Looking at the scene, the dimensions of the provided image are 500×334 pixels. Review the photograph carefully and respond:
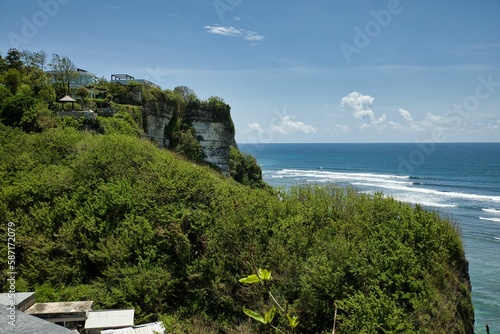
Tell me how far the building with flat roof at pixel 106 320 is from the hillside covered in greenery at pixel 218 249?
4.44 feet

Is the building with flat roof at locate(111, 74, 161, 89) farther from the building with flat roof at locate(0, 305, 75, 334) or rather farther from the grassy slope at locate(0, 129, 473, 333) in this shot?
the building with flat roof at locate(0, 305, 75, 334)

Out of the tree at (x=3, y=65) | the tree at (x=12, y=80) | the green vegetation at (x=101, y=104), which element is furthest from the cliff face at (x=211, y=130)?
the tree at (x=3, y=65)

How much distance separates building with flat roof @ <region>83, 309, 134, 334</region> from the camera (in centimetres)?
1420

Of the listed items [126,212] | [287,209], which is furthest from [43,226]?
[287,209]

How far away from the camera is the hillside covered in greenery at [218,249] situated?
49.1ft

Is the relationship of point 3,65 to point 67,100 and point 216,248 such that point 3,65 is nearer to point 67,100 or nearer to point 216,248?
point 67,100

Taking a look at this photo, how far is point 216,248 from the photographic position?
59.9ft

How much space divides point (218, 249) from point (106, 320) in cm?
558

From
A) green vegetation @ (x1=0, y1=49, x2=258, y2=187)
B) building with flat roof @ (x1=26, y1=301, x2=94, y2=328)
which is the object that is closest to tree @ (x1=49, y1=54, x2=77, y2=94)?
green vegetation @ (x1=0, y1=49, x2=258, y2=187)

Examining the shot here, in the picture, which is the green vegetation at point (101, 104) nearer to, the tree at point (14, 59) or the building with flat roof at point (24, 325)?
the tree at point (14, 59)

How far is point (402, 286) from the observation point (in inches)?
577

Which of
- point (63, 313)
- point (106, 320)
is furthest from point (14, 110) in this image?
point (106, 320)

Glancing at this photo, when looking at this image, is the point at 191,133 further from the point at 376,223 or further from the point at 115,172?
the point at 376,223

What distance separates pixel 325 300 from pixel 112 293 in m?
9.00
